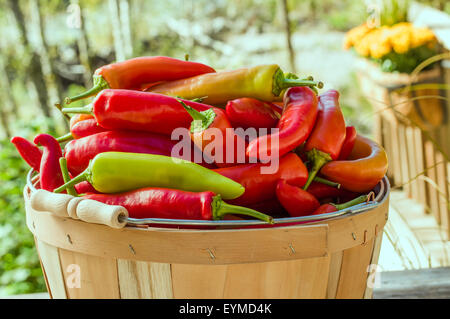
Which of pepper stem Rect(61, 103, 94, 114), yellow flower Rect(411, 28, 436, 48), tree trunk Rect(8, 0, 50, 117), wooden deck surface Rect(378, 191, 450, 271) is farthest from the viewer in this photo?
tree trunk Rect(8, 0, 50, 117)

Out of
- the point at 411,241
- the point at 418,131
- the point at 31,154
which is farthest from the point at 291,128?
the point at 418,131

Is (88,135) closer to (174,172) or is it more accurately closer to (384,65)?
(174,172)

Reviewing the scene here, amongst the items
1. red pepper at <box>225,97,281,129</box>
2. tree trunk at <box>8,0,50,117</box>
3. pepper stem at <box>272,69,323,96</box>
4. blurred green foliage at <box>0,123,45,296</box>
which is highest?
pepper stem at <box>272,69,323,96</box>

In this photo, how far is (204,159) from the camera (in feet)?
3.31

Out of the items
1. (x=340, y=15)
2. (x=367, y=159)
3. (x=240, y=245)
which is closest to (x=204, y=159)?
(x=240, y=245)

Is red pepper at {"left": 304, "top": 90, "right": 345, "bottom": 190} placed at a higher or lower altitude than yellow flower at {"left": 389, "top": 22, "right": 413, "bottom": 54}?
higher

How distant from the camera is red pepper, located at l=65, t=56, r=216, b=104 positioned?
113 centimetres

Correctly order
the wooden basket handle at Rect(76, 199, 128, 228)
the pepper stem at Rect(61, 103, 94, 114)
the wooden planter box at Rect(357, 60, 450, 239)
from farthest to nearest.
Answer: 1. the wooden planter box at Rect(357, 60, 450, 239)
2. the pepper stem at Rect(61, 103, 94, 114)
3. the wooden basket handle at Rect(76, 199, 128, 228)

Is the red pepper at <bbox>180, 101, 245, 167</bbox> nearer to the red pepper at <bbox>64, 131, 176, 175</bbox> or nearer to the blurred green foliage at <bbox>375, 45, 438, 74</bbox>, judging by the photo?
the red pepper at <bbox>64, 131, 176, 175</bbox>

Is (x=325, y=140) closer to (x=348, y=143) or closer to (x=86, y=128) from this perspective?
(x=348, y=143)

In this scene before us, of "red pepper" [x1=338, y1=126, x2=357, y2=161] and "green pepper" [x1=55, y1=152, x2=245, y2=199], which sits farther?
"red pepper" [x1=338, y1=126, x2=357, y2=161]

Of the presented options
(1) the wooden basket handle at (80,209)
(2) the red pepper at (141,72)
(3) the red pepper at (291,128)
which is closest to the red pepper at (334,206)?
Result: (3) the red pepper at (291,128)

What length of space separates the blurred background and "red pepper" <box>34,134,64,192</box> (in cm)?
230

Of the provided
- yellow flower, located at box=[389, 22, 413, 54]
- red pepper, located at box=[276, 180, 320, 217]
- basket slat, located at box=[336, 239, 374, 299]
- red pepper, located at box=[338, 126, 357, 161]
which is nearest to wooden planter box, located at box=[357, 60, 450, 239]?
yellow flower, located at box=[389, 22, 413, 54]
